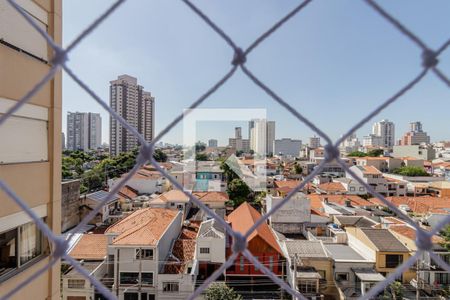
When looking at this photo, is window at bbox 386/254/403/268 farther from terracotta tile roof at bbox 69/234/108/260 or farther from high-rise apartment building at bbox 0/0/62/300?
high-rise apartment building at bbox 0/0/62/300

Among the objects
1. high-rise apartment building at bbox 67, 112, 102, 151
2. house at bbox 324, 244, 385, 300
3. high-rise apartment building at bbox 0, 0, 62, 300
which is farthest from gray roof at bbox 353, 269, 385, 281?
high-rise apartment building at bbox 67, 112, 102, 151

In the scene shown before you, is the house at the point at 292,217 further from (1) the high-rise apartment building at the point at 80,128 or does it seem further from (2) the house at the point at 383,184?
(1) the high-rise apartment building at the point at 80,128

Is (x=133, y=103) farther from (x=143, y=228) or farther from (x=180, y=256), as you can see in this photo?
(x=180, y=256)

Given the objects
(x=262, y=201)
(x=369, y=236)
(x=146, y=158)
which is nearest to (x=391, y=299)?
(x=369, y=236)

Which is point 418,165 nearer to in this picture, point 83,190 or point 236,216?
point 236,216

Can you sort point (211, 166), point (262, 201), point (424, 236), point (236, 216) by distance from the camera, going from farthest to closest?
point (211, 166), point (262, 201), point (236, 216), point (424, 236)

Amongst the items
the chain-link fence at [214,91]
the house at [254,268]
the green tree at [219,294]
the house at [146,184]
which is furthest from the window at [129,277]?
the house at [146,184]
